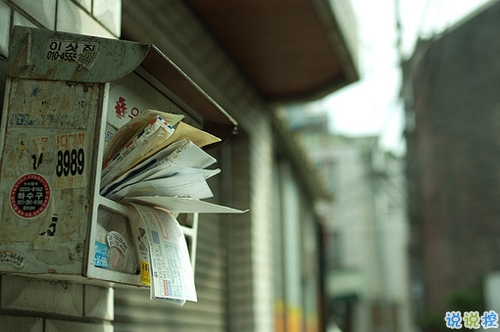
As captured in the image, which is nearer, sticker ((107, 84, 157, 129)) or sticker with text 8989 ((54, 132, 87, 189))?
sticker with text 8989 ((54, 132, 87, 189))

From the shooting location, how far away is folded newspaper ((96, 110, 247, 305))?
6.31 feet

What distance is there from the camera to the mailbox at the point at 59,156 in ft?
5.74

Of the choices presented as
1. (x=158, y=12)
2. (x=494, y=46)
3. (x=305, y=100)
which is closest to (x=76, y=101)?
(x=158, y=12)

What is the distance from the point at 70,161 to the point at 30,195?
0.47 ft

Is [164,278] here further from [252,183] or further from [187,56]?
[252,183]

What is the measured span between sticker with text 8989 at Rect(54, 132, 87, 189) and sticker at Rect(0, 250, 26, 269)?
209 millimetres

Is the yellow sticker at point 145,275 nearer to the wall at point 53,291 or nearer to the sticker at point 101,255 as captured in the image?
the sticker at point 101,255

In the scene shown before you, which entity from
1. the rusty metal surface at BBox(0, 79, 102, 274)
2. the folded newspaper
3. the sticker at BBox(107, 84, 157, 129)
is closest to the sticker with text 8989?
the rusty metal surface at BBox(0, 79, 102, 274)

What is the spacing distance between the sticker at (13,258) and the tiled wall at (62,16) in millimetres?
617

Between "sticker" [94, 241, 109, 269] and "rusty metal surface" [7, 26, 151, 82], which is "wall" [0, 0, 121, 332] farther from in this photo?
"sticker" [94, 241, 109, 269]

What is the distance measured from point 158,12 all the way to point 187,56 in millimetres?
485

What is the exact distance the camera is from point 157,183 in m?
1.97

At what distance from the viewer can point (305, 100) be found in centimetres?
644

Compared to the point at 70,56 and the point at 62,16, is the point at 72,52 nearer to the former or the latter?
the point at 70,56
